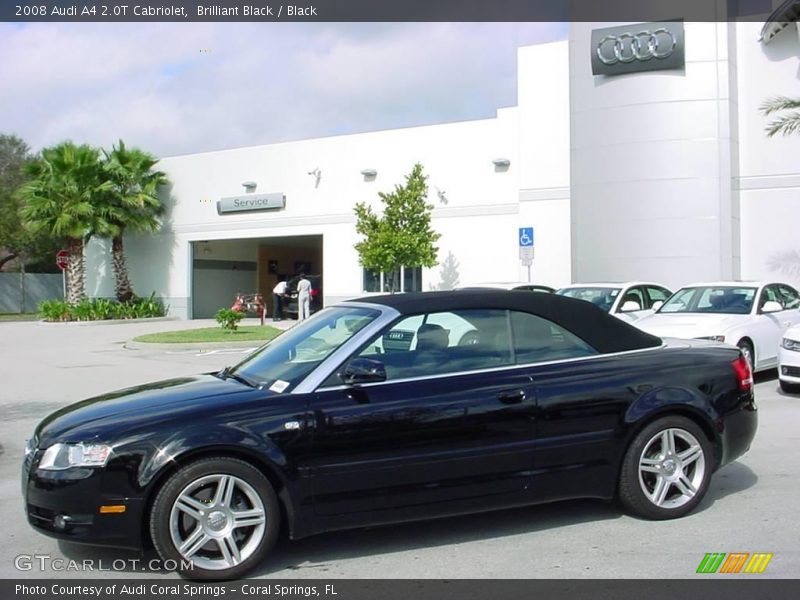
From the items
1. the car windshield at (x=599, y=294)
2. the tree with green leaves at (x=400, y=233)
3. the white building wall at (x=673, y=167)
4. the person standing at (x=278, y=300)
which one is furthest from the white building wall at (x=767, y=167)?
the person standing at (x=278, y=300)

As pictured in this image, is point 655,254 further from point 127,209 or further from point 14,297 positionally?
point 14,297

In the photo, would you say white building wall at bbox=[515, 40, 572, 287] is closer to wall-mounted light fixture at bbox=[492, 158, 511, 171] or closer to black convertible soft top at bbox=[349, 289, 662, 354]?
wall-mounted light fixture at bbox=[492, 158, 511, 171]

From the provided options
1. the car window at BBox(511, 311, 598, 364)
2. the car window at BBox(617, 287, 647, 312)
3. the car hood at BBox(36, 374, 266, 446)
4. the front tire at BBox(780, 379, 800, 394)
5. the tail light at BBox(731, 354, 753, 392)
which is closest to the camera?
the car hood at BBox(36, 374, 266, 446)

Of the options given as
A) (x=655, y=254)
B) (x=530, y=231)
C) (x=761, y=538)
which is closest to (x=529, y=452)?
(x=761, y=538)

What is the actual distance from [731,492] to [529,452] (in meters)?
2.17

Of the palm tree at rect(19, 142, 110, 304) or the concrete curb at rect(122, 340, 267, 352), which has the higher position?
the palm tree at rect(19, 142, 110, 304)

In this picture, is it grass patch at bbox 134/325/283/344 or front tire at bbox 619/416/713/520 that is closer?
front tire at bbox 619/416/713/520

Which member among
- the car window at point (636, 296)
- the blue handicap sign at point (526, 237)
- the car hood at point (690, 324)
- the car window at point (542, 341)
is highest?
the blue handicap sign at point (526, 237)

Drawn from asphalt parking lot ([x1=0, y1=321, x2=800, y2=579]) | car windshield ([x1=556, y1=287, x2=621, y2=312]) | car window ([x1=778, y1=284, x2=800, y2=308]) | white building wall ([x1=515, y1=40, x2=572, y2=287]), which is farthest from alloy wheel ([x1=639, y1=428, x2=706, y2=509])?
white building wall ([x1=515, y1=40, x2=572, y2=287])

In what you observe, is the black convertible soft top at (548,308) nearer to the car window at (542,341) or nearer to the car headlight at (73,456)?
the car window at (542,341)

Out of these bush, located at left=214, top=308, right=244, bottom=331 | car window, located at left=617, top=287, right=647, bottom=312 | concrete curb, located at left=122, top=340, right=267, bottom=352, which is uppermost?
car window, located at left=617, top=287, right=647, bottom=312

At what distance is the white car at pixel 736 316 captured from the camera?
448 inches

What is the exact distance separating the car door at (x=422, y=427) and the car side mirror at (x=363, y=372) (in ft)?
0.15

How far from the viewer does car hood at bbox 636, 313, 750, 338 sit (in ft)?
36.9
